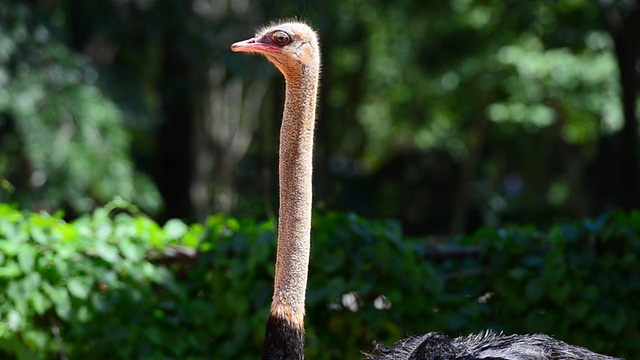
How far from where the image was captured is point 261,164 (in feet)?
64.2

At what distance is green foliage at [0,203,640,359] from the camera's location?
5.45 metres

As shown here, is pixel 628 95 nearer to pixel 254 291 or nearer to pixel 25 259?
pixel 254 291

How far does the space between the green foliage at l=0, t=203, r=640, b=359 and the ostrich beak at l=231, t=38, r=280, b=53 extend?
6.00 ft

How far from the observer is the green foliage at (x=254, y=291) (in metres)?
5.45

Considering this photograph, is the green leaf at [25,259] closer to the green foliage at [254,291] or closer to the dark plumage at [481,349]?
the green foliage at [254,291]

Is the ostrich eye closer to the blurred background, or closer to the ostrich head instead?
the ostrich head

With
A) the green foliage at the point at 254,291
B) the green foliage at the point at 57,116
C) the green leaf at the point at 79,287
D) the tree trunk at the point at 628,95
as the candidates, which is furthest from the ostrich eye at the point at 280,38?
the green foliage at the point at 57,116

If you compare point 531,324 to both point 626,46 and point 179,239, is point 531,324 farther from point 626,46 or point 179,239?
point 626,46

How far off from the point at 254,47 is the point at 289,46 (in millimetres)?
172

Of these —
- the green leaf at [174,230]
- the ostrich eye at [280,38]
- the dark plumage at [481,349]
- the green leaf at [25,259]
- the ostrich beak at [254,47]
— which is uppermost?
the ostrich eye at [280,38]

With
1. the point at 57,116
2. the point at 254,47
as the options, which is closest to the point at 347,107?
the point at 57,116

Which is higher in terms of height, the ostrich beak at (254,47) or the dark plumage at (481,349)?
the ostrich beak at (254,47)

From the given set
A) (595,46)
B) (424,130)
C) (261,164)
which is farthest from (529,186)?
(595,46)

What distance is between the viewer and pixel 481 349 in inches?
152
